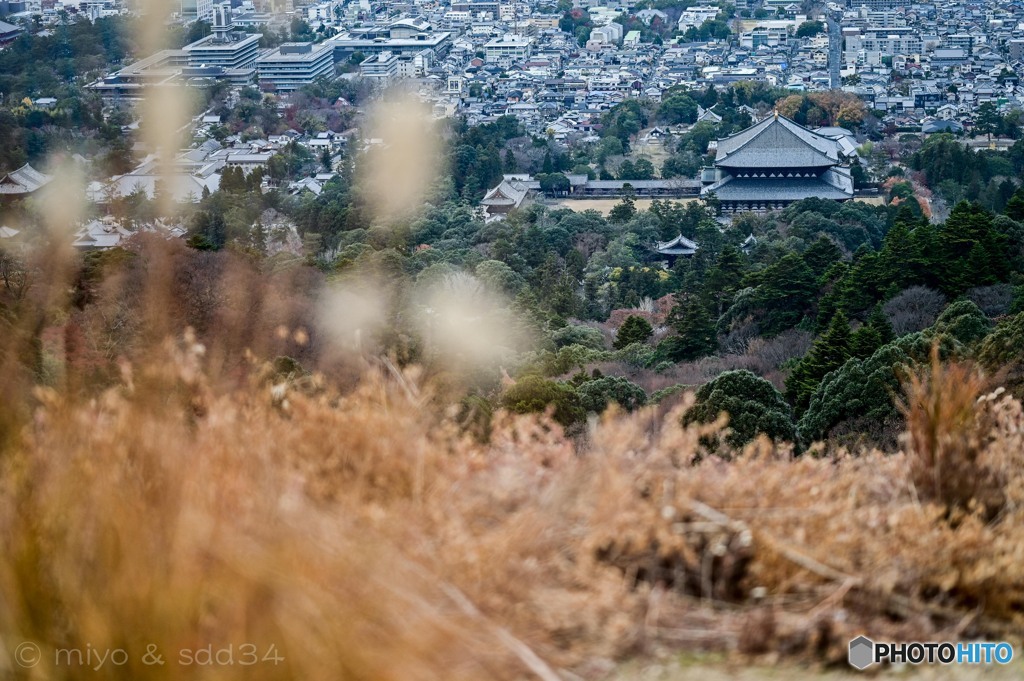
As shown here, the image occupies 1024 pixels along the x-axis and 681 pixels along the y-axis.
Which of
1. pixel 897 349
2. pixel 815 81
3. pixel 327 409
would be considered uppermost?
pixel 327 409

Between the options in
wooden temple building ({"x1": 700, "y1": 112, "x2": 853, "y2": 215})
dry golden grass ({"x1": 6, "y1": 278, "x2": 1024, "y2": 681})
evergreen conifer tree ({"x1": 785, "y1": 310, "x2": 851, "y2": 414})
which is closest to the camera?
dry golden grass ({"x1": 6, "y1": 278, "x2": 1024, "y2": 681})

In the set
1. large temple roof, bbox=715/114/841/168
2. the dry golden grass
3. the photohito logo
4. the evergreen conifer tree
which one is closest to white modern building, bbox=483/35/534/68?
large temple roof, bbox=715/114/841/168

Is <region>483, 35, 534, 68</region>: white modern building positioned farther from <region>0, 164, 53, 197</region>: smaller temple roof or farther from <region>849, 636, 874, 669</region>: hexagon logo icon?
<region>849, 636, 874, 669</region>: hexagon logo icon

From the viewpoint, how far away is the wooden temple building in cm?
1859

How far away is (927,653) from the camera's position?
231cm

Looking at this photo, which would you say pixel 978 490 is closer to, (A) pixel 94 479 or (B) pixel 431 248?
(A) pixel 94 479

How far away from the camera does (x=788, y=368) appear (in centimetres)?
919

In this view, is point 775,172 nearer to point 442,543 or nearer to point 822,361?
point 822,361

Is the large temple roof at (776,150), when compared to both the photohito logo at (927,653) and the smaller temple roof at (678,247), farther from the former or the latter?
the photohito logo at (927,653)

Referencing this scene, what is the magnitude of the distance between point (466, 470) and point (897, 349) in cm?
495

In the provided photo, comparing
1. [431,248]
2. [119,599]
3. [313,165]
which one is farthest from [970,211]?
[313,165]

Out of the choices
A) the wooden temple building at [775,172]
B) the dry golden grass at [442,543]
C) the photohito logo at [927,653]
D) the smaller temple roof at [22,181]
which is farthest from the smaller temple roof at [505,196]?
the photohito logo at [927,653]

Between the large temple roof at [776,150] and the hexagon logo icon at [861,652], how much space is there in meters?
17.0

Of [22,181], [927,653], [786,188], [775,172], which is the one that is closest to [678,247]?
[786,188]
